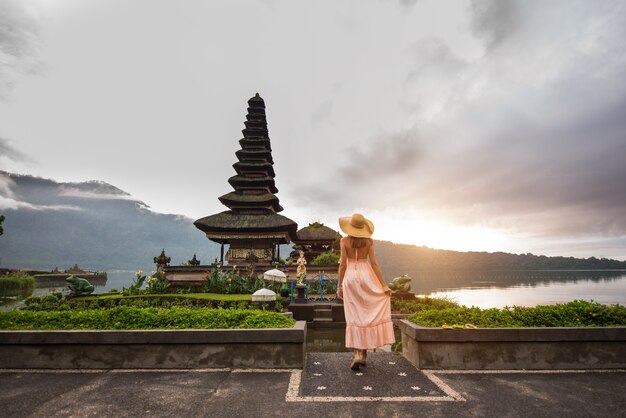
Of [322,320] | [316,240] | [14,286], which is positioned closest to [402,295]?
[322,320]

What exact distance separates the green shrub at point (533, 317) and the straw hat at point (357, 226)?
1901 millimetres

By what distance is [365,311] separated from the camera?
209 inches

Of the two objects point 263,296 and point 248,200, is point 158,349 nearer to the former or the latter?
point 263,296

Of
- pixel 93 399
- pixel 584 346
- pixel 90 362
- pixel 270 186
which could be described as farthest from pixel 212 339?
pixel 270 186

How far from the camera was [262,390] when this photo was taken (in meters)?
4.33

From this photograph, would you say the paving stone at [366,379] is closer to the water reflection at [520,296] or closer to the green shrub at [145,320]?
the green shrub at [145,320]

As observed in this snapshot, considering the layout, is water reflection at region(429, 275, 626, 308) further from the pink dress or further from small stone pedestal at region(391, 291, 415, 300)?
the pink dress

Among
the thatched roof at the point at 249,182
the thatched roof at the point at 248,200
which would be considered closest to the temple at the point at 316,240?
the thatched roof at the point at 248,200

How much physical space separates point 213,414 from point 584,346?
5608mm

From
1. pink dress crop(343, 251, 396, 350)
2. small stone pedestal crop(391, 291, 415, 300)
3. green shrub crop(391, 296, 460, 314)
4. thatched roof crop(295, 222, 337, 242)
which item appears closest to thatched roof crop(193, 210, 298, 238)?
thatched roof crop(295, 222, 337, 242)

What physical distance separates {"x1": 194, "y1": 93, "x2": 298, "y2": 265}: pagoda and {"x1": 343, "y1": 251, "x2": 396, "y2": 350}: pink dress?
2325cm

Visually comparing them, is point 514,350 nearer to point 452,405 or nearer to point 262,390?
point 452,405

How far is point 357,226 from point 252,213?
2696cm

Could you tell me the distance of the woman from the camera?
205 inches
